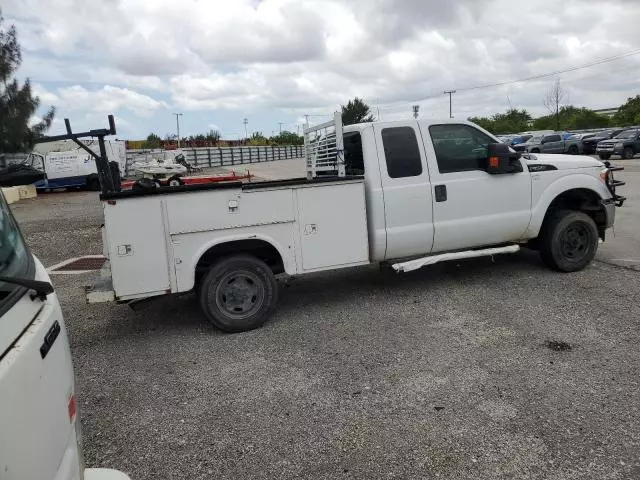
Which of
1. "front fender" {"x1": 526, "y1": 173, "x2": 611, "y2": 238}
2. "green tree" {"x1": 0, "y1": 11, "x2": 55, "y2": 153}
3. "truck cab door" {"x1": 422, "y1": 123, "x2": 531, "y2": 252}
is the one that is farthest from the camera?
"green tree" {"x1": 0, "y1": 11, "x2": 55, "y2": 153}

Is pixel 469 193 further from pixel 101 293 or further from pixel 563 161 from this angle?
pixel 101 293

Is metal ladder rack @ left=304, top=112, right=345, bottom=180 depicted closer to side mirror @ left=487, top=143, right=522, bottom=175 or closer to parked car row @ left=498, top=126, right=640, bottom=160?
side mirror @ left=487, top=143, right=522, bottom=175

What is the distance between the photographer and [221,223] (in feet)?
16.8

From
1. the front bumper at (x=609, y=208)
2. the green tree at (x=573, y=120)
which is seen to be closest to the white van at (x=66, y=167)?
the front bumper at (x=609, y=208)

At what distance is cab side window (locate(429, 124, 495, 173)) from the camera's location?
5.99 metres

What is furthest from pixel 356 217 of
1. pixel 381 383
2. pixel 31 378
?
pixel 31 378

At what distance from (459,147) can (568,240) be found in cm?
195

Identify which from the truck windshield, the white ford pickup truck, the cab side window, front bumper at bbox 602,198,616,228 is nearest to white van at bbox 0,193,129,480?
the truck windshield

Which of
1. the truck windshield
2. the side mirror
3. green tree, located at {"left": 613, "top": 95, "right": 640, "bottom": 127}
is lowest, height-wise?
the truck windshield

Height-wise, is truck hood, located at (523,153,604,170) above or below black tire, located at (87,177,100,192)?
below

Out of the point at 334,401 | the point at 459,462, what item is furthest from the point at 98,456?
the point at 459,462

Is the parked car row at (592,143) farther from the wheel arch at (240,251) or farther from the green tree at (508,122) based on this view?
the green tree at (508,122)

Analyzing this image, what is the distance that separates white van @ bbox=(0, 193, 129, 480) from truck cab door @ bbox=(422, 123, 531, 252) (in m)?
4.57

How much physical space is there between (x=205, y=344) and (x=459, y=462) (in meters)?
2.78
